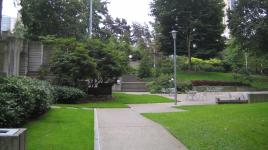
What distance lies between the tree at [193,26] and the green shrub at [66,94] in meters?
26.6

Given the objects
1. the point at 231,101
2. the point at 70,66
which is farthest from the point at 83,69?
the point at 231,101

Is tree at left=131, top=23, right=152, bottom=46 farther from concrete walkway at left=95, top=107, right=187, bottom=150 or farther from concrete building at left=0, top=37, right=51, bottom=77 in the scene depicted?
concrete walkway at left=95, top=107, right=187, bottom=150

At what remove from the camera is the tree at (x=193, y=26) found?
45719 millimetres

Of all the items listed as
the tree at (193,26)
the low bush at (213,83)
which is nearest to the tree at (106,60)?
the low bush at (213,83)

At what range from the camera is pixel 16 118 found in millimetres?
9297

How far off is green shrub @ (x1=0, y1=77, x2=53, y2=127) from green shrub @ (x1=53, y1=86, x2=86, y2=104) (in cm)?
650

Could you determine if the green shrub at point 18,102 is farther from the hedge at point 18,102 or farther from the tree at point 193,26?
the tree at point 193,26

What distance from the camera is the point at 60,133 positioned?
9812 mm

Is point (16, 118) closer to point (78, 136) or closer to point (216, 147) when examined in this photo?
point (78, 136)

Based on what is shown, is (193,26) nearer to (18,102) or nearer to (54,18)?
(54,18)

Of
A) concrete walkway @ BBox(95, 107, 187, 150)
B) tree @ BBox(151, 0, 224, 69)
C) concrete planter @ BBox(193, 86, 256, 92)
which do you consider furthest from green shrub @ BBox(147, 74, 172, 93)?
concrete walkway @ BBox(95, 107, 187, 150)

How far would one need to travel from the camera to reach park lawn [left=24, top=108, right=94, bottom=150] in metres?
8.14

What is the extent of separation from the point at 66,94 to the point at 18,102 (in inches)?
385

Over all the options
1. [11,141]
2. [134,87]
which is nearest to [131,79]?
[134,87]
